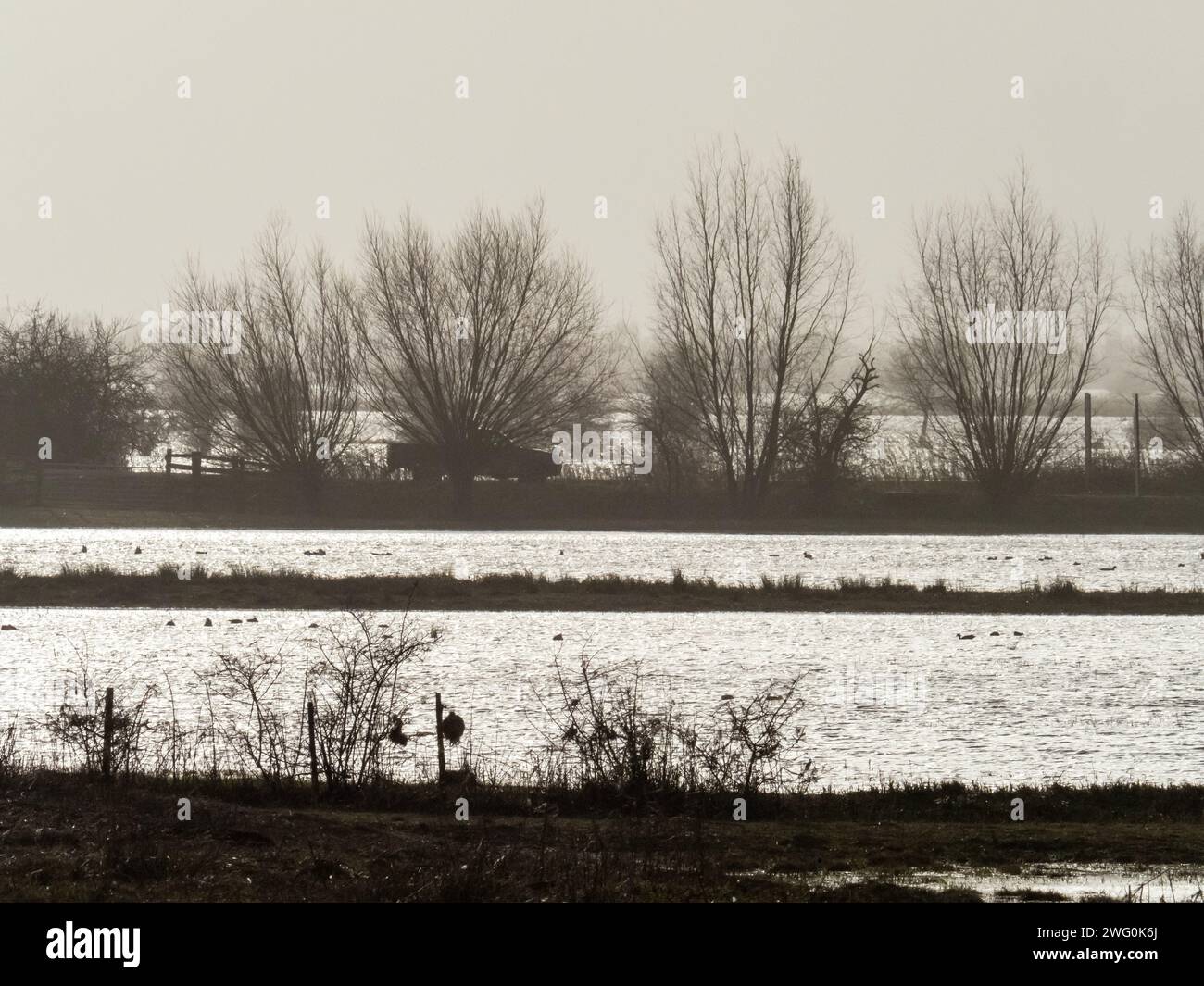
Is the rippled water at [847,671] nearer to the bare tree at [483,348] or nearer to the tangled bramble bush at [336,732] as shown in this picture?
the tangled bramble bush at [336,732]

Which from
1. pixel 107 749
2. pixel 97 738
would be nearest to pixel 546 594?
pixel 97 738

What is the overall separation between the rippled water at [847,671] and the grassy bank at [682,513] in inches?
1031

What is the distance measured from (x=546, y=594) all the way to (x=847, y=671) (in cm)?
1087

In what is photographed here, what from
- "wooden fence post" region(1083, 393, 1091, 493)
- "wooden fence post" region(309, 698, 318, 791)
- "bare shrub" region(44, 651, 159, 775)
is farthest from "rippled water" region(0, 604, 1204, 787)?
"wooden fence post" region(1083, 393, 1091, 493)

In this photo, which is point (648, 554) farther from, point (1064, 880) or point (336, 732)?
point (1064, 880)

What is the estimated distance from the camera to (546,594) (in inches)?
1125

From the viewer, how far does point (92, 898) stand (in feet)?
26.1

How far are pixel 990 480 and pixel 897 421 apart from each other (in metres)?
25.3

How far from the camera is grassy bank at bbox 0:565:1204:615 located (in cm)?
2702

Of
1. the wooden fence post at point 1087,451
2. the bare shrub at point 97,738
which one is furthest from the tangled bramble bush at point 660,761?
the wooden fence post at point 1087,451

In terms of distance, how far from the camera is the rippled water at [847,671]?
13492 mm

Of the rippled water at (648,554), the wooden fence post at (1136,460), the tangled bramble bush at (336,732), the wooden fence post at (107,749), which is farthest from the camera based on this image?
the wooden fence post at (1136,460)

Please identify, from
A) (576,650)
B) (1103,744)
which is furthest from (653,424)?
(1103,744)

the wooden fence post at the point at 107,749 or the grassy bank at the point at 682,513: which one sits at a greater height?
the grassy bank at the point at 682,513
